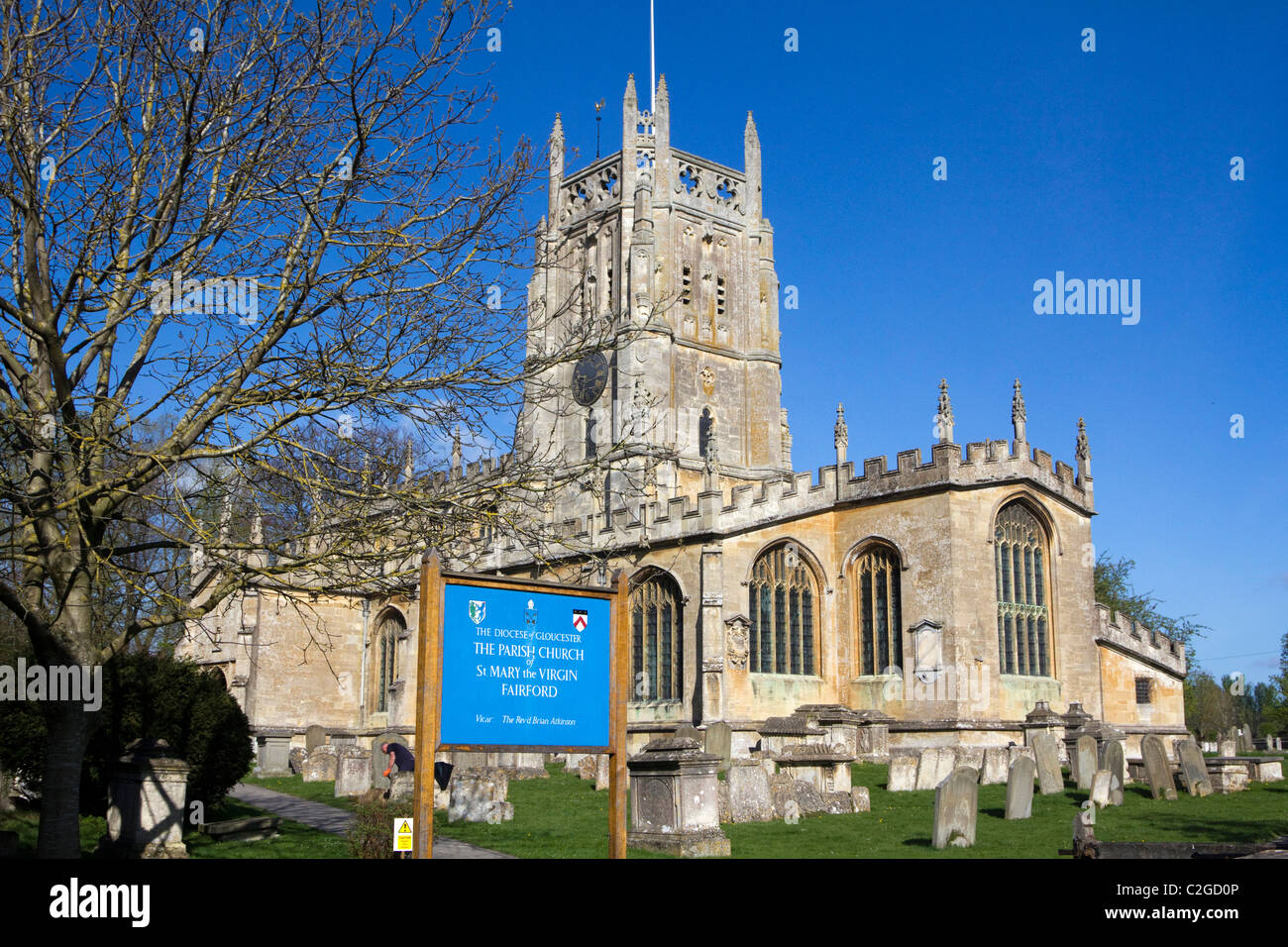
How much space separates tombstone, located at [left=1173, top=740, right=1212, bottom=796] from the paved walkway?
1150 centimetres

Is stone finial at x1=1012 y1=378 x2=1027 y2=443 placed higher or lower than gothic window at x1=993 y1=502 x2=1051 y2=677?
higher

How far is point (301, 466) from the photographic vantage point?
9547 millimetres

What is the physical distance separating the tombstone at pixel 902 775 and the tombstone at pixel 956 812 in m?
6.60

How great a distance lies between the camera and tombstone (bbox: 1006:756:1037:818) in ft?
48.4

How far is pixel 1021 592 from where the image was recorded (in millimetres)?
27594

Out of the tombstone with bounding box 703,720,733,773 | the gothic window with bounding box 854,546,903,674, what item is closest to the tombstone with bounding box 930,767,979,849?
the tombstone with bounding box 703,720,733,773

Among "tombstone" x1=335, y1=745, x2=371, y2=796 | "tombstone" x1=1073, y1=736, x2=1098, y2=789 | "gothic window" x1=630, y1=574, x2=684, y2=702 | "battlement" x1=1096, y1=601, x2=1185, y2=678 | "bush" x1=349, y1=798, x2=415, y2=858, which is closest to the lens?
"bush" x1=349, y1=798, x2=415, y2=858

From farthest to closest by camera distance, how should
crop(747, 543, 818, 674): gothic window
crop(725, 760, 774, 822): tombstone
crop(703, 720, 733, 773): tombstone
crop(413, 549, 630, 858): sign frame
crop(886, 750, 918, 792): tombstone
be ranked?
crop(747, 543, 818, 674): gothic window → crop(703, 720, 733, 773): tombstone → crop(886, 750, 918, 792): tombstone → crop(725, 760, 774, 822): tombstone → crop(413, 549, 630, 858): sign frame

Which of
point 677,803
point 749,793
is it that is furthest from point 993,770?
point 677,803

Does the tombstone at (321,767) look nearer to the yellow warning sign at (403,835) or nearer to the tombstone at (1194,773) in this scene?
the tombstone at (1194,773)

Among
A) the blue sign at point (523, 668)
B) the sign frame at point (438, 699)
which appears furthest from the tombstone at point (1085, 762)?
the blue sign at point (523, 668)

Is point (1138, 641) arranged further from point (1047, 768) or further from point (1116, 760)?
point (1047, 768)

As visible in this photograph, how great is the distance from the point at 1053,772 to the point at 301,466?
512 inches

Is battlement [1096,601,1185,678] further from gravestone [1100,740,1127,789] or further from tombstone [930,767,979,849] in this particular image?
tombstone [930,767,979,849]
